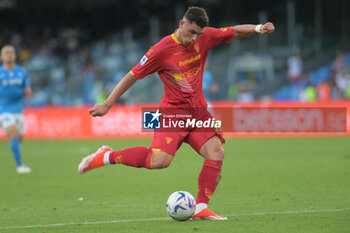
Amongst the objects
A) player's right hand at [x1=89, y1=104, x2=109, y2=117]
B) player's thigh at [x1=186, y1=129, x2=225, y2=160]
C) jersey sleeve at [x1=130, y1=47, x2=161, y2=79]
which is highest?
jersey sleeve at [x1=130, y1=47, x2=161, y2=79]

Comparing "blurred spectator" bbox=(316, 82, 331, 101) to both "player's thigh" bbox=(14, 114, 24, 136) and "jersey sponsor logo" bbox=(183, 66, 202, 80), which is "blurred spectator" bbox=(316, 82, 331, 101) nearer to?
"player's thigh" bbox=(14, 114, 24, 136)

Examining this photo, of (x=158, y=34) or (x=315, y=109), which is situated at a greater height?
(x=158, y=34)

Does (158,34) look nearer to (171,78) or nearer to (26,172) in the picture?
(26,172)

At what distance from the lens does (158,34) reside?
27547 millimetres

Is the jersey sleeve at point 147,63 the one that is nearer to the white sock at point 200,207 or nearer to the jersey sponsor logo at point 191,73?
the jersey sponsor logo at point 191,73

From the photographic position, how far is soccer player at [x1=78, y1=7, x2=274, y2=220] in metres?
6.65

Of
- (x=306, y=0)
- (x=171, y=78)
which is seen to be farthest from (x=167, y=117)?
(x=306, y=0)

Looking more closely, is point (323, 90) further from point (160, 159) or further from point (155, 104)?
point (160, 159)

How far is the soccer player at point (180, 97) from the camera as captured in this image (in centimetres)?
665

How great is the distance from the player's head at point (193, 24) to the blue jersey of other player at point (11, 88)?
667cm

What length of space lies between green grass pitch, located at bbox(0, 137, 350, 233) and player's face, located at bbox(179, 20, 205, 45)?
188 centimetres

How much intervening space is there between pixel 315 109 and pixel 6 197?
13.8m

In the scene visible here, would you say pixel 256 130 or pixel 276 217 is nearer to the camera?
pixel 276 217

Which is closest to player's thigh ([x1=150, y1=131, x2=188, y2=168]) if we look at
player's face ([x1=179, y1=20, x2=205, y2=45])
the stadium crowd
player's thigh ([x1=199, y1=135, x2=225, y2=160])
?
player's thigh ([x1=199, y1=135, x2=225, y2=160])
